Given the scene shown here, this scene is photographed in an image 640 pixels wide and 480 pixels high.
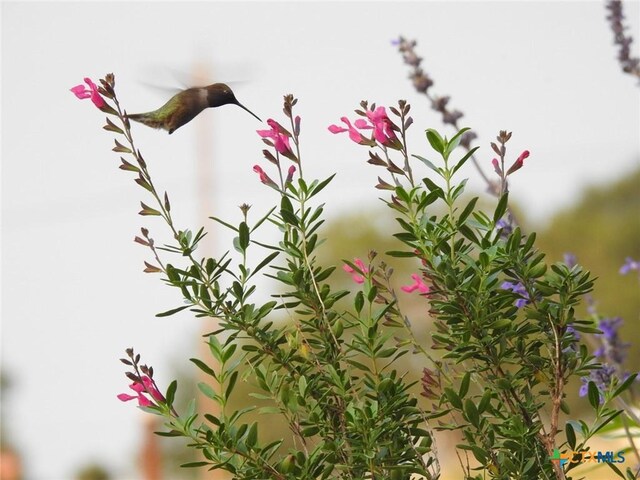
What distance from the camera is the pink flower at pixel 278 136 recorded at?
198 cm

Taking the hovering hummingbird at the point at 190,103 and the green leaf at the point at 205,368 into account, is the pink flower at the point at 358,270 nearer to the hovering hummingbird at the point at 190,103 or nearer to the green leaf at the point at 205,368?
the green leaf at the point at 205,368

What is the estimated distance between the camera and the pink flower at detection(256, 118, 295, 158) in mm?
1981

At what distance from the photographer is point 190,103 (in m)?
2.44

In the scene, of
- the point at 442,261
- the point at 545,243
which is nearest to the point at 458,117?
the point at 442,261

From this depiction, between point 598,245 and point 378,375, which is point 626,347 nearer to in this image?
point 378,375

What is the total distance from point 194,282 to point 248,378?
0.96 ft

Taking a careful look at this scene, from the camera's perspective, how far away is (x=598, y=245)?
35469 mm

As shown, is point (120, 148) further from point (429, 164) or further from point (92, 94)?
point (429, 164)

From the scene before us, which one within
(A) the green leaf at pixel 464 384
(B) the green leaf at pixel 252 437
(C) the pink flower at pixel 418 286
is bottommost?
(B) the green leaf at pixel 252 437

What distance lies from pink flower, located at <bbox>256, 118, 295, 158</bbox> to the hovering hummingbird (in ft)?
1.16

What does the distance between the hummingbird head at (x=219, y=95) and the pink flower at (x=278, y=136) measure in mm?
405

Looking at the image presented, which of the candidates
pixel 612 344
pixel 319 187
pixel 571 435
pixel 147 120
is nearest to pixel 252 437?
pixel 319 187

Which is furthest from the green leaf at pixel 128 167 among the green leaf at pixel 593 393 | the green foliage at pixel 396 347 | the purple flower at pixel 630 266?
the purple flower at pixel 630 266

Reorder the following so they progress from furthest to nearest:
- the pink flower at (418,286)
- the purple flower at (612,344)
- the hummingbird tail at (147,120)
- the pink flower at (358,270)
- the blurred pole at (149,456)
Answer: the blurred pole at (149,456), the purple flower at (612,344), the hummingbird tail at (147,120), the pink flower at (418,286), the pink flower at (358,270)
